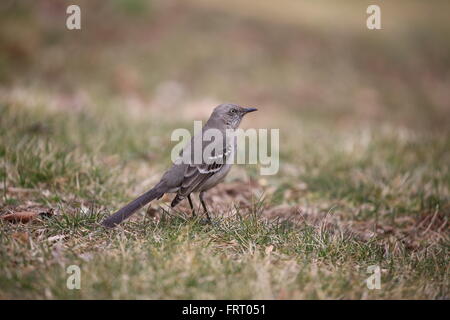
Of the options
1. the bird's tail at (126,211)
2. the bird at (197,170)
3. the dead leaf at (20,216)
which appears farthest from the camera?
the bird at (197,170)

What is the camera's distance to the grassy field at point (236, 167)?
140 inches

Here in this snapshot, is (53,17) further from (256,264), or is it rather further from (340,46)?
(256,264)

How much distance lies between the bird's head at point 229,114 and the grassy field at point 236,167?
3.04 feet

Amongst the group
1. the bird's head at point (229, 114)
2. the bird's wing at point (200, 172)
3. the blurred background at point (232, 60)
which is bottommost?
the bird's wing at point (200, 172)

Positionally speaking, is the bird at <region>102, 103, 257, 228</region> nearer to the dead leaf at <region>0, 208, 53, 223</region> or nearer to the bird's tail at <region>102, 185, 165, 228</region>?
the bird's tail at <region>102, 185, 165, 228</region>

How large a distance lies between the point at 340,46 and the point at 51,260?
545 inches

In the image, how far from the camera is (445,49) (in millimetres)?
16031

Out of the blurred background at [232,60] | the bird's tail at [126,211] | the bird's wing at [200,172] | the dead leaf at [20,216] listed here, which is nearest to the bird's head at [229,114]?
the bird's wing at [200,172]

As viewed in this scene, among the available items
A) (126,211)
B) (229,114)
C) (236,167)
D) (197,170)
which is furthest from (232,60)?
(126,211)

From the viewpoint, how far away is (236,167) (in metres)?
7.06

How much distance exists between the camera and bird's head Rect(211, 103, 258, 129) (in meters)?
5.36

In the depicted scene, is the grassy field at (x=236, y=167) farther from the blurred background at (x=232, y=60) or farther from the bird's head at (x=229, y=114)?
the bird's head at (x=229, y=114)

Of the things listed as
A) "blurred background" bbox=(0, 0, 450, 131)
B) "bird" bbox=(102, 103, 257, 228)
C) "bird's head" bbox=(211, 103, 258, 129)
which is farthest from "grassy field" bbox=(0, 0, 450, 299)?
"bird's head" bbox=(211, 103, 258, 129)
